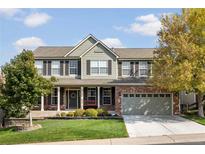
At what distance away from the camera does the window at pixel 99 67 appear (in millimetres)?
31922

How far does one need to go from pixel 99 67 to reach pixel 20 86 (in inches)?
421

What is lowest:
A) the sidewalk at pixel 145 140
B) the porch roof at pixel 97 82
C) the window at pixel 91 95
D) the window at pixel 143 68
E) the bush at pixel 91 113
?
the sidewalk at pixel 145 140

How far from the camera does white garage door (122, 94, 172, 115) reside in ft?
100.0

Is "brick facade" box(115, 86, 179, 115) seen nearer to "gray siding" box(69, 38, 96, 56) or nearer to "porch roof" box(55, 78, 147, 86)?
"porch roof" box(55, 78, 147, 86)

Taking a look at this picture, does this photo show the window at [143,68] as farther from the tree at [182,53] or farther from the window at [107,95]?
the tree at [182,53]

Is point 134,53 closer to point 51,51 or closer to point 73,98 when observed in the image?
point 73,98

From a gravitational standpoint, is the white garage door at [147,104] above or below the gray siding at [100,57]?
below

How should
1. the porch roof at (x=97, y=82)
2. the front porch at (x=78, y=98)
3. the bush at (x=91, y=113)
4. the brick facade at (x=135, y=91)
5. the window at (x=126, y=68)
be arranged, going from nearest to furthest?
the bush at (x=91, y=113)
the brick facade at (x=135, y=91)
the porch roof at (x=97, y=82)
the front porch at (x=78, y=98)
the window at (x=126, y=68)

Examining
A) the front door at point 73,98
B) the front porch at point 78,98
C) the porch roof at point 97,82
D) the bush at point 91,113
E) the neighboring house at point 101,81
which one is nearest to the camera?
the bush at point 91,113

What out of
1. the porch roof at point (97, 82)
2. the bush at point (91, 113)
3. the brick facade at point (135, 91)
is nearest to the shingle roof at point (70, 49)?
the porch roof at point (97, 82)

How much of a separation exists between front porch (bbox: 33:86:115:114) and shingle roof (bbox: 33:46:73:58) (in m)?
2.88

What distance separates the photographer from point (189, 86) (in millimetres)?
24422

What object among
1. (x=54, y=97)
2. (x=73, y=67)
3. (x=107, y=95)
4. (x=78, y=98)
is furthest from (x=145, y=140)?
(x=54, y=97)
